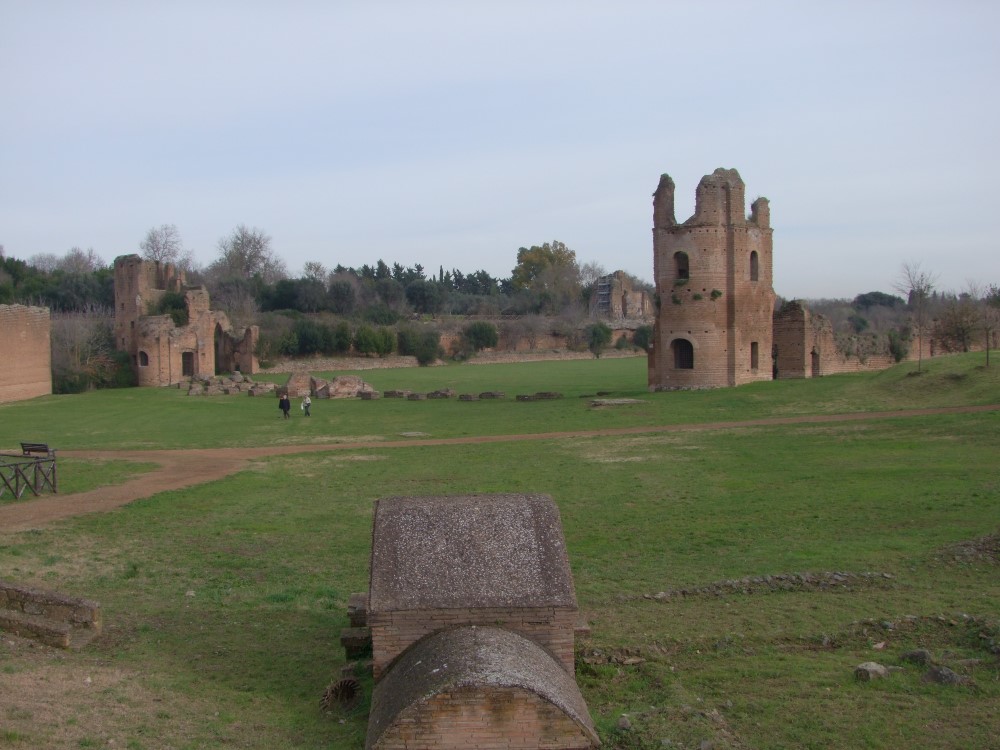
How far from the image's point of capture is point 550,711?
20.8ft

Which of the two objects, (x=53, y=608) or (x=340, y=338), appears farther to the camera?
(x=340, y=338)

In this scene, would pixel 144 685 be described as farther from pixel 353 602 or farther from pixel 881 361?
pixel 881 361

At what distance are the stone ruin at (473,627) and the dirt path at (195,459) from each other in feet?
32.5

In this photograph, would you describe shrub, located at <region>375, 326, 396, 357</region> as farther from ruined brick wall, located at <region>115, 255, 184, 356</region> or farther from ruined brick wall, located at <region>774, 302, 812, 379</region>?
ruined brick wall, located at <region>774, 302, 812, 379</region>

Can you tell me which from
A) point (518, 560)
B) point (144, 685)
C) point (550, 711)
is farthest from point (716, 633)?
point (144, 685)

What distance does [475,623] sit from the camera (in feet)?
24.3

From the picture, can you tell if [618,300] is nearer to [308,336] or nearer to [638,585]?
[308,336]

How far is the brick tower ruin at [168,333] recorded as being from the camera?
173 ft

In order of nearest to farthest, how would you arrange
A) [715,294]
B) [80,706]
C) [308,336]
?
[80,706] → [715,294] → [308,336]

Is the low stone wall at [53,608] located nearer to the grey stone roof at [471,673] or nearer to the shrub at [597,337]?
the grey stone roof at [471,673]

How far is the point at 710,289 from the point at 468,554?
33.7 metres

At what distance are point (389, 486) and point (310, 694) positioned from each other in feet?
36.5

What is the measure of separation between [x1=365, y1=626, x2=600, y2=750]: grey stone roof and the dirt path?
10.5 metres

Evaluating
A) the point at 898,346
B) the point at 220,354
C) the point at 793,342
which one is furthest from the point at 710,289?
the point at 220,354
